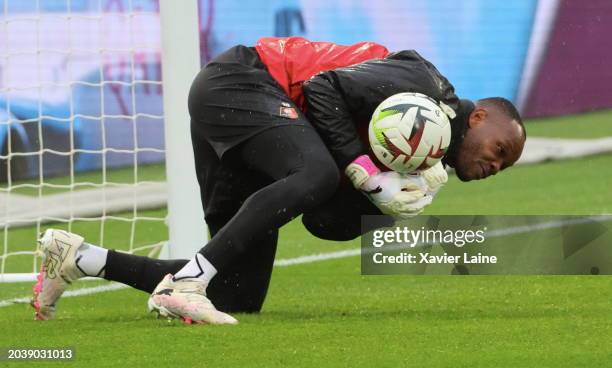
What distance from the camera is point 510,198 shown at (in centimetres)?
1063

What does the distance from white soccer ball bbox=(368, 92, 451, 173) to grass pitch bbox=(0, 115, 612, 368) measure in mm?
619

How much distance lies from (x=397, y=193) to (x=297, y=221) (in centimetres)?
483

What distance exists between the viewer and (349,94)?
5309 mm

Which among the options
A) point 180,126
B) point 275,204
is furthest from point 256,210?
point 180,126

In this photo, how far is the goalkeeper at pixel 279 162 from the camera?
5.21m

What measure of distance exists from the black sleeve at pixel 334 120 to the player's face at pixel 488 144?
0.43 m

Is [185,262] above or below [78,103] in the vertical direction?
above

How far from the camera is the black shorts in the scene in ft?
17.6

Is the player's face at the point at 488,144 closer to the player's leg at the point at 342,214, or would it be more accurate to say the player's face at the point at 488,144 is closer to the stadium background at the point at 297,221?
the player's leg at the point at 342,214

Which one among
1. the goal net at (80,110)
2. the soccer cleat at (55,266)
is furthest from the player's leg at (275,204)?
the goal net at (80,110)

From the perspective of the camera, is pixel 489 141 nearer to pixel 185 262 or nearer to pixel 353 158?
pixel 353 158

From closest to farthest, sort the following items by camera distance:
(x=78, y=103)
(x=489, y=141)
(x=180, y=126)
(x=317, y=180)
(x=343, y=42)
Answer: (x=317, y=180) → (x=489, y=141) → (x=180, y=126) → (x=78, y=103) → (x=343, y=42)

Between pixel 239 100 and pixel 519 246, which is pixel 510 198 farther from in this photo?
pixel 239 100

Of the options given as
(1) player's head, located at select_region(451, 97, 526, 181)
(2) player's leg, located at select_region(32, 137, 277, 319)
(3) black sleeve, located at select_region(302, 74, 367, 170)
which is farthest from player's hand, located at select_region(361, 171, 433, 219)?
(2) player's leg, located at select_region(32, 137, 277, 319)
